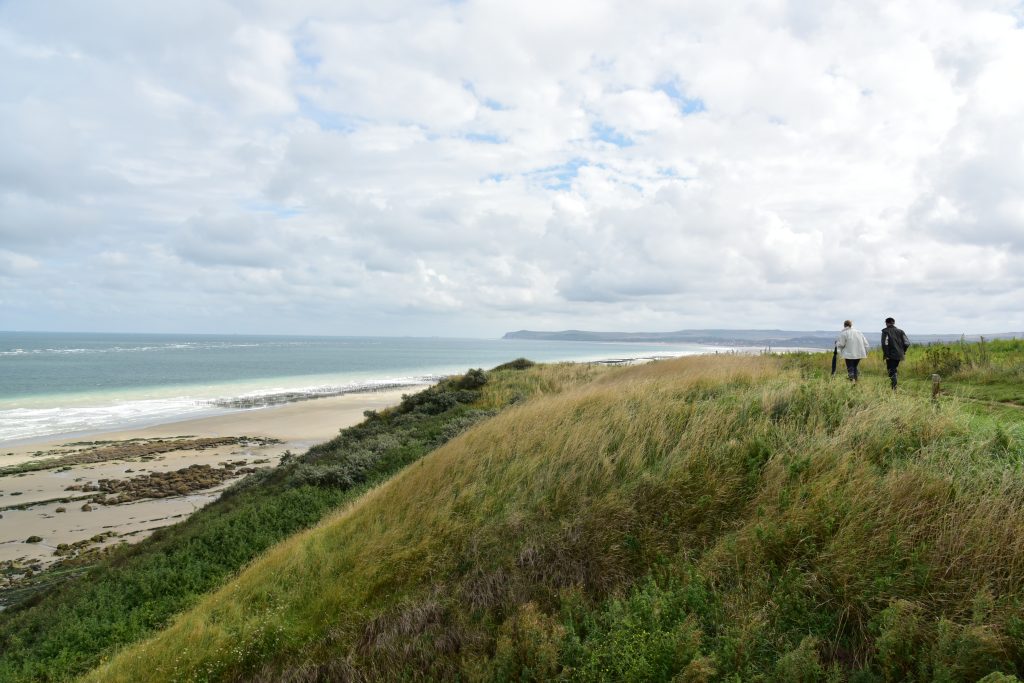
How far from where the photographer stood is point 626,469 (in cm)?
671

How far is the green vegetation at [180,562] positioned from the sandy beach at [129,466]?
9.92ft

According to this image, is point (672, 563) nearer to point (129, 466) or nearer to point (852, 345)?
point (852, 345)

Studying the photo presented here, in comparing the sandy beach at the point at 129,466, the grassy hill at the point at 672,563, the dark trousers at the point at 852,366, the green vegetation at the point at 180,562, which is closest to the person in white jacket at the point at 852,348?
the dark trousers at the point at 852,366

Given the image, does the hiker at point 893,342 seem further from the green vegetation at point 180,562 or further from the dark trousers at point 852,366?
the green vegetation at point 180,562

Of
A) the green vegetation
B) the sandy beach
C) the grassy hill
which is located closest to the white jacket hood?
the grassy hill

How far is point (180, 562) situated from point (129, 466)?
18.7m

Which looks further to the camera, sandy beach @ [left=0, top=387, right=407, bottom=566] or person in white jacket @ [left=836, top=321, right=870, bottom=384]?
sandy beach @ [left=0, top=387, right=407, bottom=566]

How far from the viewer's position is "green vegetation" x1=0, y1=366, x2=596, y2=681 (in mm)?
8156

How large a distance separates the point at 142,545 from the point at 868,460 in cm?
1438

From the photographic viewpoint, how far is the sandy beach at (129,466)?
1689cm

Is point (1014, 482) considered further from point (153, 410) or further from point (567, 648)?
point (153, 410)

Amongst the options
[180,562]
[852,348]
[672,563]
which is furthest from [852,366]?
[180,562]

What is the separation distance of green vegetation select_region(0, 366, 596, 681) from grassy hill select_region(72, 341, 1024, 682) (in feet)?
7.82

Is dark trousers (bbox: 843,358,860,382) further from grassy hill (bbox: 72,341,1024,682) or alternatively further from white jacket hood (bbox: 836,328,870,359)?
grassy hill (bbox: 72,341,1024,682)
